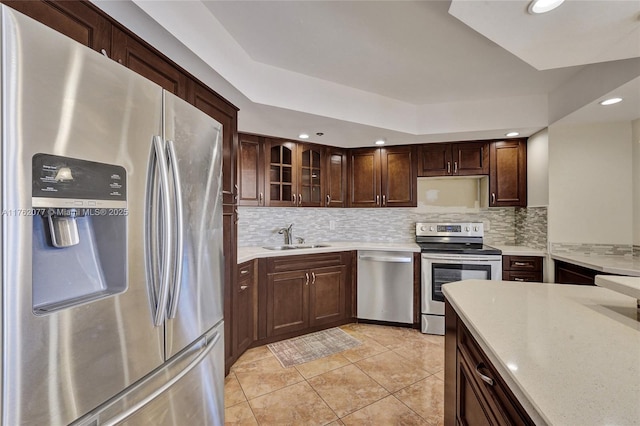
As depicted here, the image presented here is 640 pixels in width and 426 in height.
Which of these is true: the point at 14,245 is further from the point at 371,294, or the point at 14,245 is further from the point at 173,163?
the point at 371,294

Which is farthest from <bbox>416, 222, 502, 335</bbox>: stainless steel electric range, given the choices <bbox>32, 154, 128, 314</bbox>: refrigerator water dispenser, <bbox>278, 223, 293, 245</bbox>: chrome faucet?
<bbox>32, 154, 128, 314</bbox>: refrigerator water dispenser

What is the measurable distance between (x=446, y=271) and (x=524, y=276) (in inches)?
30.1

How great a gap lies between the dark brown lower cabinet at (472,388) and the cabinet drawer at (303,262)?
1.73m

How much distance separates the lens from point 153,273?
3.14ft

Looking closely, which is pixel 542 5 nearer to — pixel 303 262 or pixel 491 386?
pixel 491 386

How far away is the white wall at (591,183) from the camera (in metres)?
2.73

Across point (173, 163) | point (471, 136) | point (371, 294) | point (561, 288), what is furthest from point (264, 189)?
point (561, 288)

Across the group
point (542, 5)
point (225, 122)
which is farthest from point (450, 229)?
point (225, 122)

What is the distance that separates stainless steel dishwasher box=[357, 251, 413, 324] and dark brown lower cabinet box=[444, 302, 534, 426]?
1.75 m

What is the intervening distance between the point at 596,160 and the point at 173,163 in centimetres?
362

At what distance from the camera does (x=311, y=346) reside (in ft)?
9.29

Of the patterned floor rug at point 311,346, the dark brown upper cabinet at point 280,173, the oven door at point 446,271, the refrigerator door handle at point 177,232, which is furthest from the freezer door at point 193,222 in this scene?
the oven door at point 446,271

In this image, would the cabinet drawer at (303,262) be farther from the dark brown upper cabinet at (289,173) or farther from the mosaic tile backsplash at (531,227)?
the mosaic tile backsplash at (531,227)

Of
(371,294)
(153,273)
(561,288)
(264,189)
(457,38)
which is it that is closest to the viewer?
(153,273)
